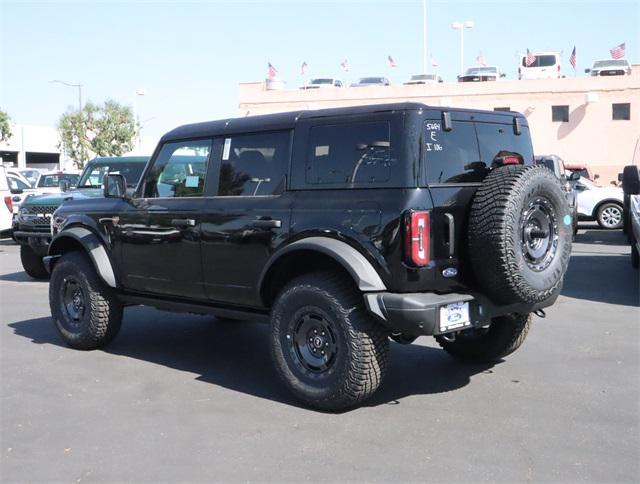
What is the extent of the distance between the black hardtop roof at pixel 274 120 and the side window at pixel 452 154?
0.50 feet

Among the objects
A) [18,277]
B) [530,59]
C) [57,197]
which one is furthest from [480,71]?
[18,277]

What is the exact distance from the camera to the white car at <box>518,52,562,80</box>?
4403 cm

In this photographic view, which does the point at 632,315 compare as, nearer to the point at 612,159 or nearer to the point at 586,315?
the point at 586,315

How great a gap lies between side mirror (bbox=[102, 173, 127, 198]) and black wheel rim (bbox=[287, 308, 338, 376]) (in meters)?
2.46

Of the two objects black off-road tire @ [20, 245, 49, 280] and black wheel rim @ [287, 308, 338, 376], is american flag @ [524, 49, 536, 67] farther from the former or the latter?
black wheel rim @ [287, 308, 338, 376]

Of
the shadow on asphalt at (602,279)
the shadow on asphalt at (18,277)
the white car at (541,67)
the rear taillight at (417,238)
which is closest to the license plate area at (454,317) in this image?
the rear taillight at (417,238)

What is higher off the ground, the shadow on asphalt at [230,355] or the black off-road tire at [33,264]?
the black off-road tire at [33,264]

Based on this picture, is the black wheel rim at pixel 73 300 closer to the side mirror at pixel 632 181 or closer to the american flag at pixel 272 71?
the side mirror at pixel 632 181

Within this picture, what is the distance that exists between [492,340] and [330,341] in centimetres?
174

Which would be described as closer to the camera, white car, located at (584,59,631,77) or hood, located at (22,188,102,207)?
hood, located at (22,188,102,207)

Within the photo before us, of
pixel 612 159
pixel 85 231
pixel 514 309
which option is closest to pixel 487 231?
pixel 514 309

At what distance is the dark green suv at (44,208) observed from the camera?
11.9 metres

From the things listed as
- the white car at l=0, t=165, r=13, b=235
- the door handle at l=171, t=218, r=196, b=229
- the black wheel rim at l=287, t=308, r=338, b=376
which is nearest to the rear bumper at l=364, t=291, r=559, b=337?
the black wheel rim at l=287, t=308, r=338, b=376

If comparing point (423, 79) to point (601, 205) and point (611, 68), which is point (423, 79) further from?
point (601, 205)
